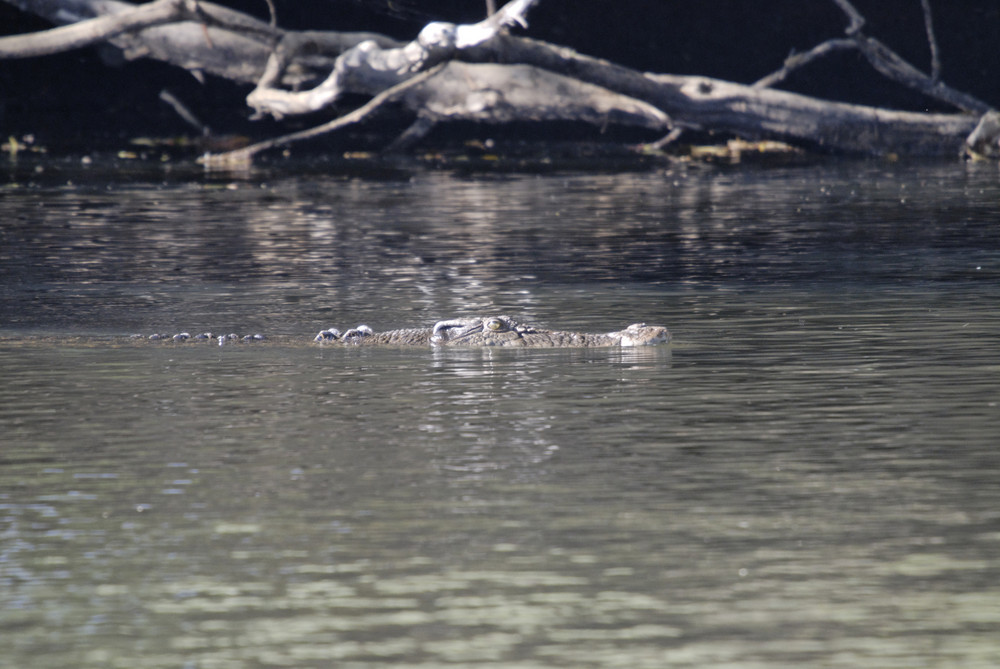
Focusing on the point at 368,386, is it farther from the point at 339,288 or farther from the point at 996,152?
the point at 996,152

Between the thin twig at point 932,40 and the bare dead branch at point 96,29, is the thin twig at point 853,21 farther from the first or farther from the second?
the bare dead branch at point 96,29

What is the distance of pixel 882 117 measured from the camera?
25.3m

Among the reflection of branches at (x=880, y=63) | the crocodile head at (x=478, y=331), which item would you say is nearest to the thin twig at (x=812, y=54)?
the reflection of branches at (x=880, y=63)

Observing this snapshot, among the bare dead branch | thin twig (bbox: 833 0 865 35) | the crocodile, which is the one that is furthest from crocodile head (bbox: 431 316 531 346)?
thin twig (bbox: 833 0 865 35)

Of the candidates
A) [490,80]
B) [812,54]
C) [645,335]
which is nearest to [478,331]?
[645,335]

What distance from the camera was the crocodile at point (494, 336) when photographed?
9539 mm

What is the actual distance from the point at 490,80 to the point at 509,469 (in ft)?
59.5

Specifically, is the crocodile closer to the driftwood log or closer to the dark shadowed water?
the dark shadowed water

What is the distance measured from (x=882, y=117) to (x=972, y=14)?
381 cm

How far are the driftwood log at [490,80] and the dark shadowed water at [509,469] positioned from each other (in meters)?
9.88

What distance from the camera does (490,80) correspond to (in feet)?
78.4

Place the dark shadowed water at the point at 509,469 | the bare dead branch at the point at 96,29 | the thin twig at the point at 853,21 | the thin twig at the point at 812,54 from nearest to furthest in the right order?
the dark shadowed water at the point at 509,469 < the bare dead branch at the point at 96,29 < the thin twig at the point at 853,21 < the thin twig at the point at 812,54

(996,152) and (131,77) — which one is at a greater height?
(131,77)

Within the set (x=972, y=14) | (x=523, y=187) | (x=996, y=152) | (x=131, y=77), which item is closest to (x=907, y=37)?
(x=972, y=14)
